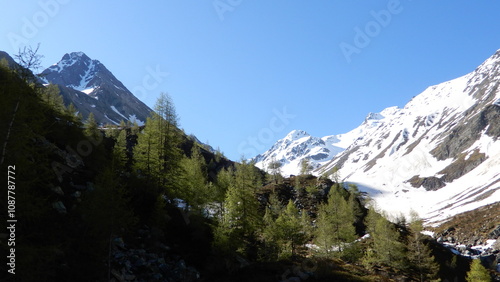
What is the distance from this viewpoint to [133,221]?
64.6ft

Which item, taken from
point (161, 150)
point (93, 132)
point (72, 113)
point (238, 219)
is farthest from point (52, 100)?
point (238, 219)

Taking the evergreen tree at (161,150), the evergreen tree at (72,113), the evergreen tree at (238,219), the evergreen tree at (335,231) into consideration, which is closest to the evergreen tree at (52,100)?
the evergreen tree at (72,113)

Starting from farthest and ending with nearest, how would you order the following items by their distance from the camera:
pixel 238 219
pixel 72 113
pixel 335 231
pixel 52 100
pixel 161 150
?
1. pixel 72 113
2. pixel 335 231
3. pixel 52 100
4. pixel 161 150
5. pixel 238 219

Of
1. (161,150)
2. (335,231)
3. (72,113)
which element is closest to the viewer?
(161,150)

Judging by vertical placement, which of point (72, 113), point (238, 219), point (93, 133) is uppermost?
point (72, 113)

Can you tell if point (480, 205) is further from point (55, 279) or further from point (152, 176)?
point (55, 279)

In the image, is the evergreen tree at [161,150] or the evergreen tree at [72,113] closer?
the evergreen tree at [161,150]

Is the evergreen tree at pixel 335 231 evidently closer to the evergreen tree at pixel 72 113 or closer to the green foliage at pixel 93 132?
the green foliage at pixel 93 132

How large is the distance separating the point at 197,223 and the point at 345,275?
50.6 feet

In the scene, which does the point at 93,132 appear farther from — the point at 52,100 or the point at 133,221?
the point at 133,221

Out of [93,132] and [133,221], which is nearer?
[133,221]

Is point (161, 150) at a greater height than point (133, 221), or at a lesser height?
greater

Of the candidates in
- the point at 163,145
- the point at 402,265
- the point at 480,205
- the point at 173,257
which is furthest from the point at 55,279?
the point at 480,205

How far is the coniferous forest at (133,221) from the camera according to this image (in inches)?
449
